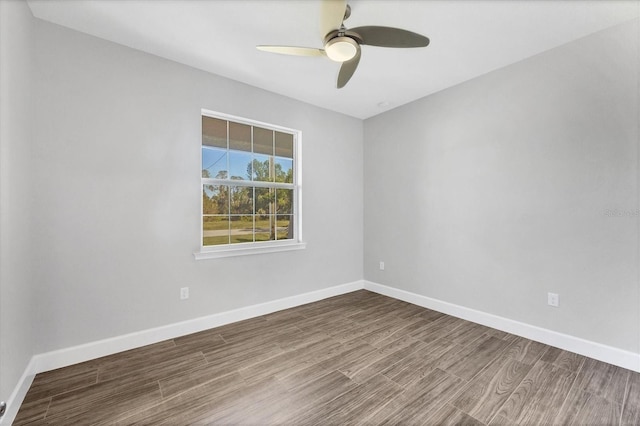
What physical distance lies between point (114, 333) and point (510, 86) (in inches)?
170

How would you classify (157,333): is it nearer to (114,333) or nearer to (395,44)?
(114,333)

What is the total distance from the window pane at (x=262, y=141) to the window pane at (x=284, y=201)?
0.51 m

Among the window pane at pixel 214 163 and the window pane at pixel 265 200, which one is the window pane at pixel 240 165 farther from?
the window pane at pixel 265 200

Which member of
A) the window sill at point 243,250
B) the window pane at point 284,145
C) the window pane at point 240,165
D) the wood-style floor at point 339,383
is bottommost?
the wood-style floor at point 339,383

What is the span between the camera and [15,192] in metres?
1.71

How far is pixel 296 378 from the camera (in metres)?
1.99

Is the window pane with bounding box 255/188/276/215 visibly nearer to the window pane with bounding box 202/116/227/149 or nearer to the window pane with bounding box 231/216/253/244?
the window pane with bounding box 231/216/253/244

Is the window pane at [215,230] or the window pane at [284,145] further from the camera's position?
the window pane at [284,145]

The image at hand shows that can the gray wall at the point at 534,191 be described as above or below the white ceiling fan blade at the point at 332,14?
below

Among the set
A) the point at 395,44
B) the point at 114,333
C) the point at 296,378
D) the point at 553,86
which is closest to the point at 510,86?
the point at 553,86

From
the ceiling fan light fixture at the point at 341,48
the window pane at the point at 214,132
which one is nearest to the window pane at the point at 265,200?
the window pane at the point at 214,132

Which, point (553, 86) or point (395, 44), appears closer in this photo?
point (395, 44)

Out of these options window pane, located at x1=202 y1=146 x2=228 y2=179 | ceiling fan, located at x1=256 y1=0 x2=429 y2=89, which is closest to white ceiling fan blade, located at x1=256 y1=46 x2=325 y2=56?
ceiling fan, located at x1=256 y1=0 x2=429 y2=89

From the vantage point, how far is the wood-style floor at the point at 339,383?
5.32ft
